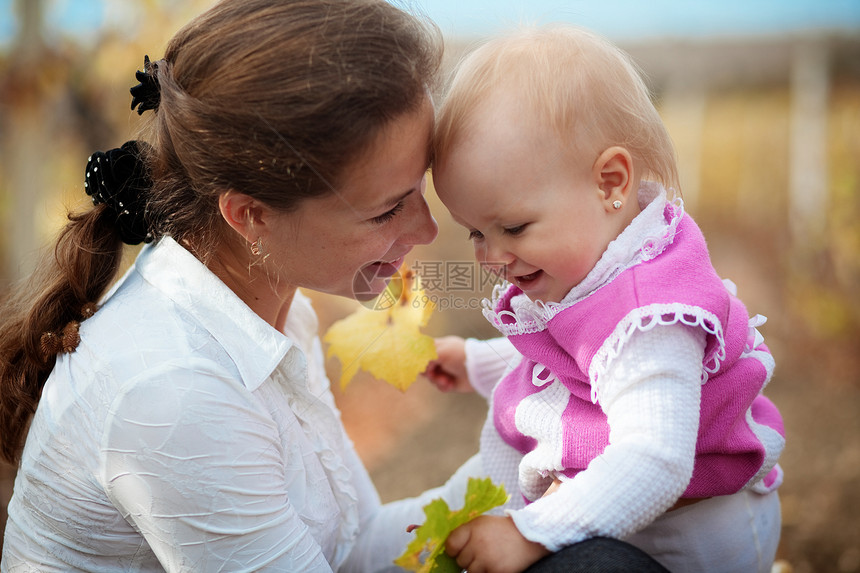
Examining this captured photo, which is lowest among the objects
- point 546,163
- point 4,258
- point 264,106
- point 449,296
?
point 4,258

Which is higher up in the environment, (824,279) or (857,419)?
(824,279)

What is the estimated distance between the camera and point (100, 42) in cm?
323

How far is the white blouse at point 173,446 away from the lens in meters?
1.08

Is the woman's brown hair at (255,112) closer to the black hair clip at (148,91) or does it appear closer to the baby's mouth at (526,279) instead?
the black hair clip at (148,91)

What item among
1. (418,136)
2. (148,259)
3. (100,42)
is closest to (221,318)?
(148,259)

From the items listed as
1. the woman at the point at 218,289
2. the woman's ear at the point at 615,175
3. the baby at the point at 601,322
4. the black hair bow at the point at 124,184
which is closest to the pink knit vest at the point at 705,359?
the baby at the point at 601,322

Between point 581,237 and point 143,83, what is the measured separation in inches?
30.4

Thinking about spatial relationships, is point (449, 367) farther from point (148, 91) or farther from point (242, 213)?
point (148, 91)

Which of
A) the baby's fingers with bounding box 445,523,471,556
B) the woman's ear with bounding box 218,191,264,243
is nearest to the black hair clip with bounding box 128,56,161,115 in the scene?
the woman's ear with bounding box 218,191,264,243

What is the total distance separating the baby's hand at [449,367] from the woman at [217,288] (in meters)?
0.30

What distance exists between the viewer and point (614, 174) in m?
1.15

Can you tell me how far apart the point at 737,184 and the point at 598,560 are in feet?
12.8

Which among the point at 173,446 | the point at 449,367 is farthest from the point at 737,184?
the point at 173,446

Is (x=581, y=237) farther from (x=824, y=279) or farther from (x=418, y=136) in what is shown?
(x=824, y=279)
